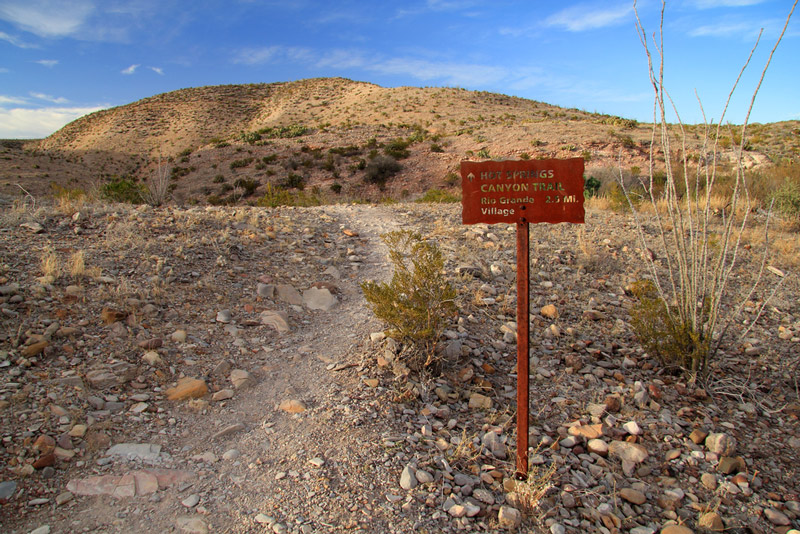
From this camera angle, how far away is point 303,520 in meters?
2.60

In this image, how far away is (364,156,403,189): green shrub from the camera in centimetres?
2092

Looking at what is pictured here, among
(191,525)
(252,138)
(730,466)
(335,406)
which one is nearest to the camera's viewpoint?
(191,525)

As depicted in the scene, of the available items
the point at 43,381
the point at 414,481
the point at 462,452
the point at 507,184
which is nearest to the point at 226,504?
the point at 414,481

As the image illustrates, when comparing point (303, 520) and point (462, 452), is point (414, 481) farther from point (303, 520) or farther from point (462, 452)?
point (303, 520)

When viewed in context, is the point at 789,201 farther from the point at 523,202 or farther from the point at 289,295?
the point at 289,295

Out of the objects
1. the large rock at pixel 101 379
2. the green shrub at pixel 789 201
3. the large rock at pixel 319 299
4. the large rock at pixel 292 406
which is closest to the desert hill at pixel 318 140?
the green shrub at pixel 789 201

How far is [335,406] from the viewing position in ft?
11.9

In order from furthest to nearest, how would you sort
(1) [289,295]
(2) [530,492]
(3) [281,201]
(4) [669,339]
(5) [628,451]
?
(3) [281,201]
(1) [289,295]
(4) [669,339]
(5) [628,451]
(2) [530,492]

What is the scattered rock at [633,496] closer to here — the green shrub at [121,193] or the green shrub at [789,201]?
the green shrub at [789,201]

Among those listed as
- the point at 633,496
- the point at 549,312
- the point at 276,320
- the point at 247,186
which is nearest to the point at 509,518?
the point at 633,496

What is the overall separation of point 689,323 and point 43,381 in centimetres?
567

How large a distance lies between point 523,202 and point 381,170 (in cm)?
1909

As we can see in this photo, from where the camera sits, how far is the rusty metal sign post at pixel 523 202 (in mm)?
2785

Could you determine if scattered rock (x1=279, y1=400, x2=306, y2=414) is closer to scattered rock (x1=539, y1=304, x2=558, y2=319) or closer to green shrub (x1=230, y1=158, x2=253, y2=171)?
scattered rock (x1=539, y1=304, x2=558, y2=319)
